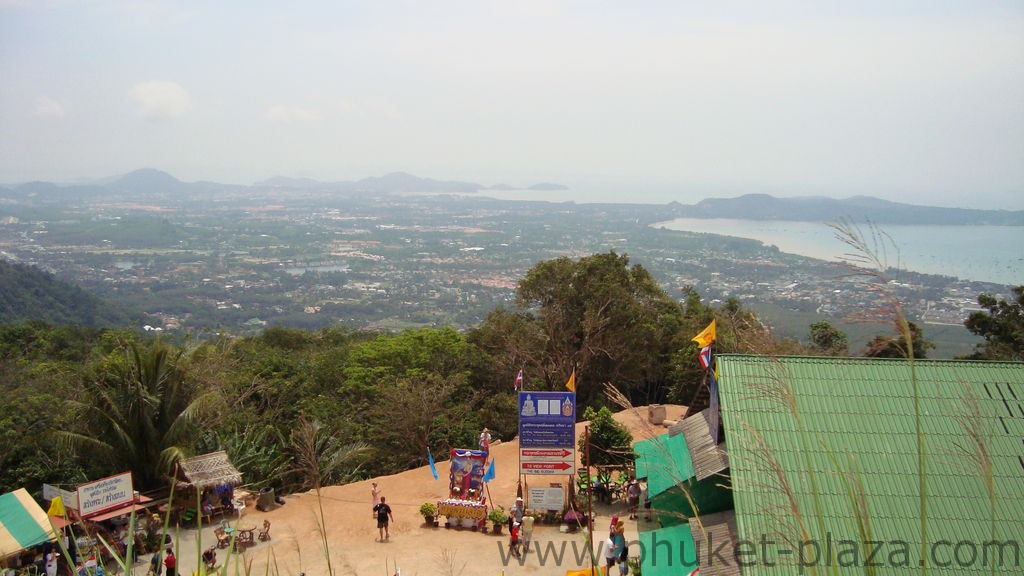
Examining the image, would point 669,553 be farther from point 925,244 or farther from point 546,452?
point 925,244

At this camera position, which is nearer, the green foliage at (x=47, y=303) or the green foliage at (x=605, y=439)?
the green foliage at (x=605, y=439)

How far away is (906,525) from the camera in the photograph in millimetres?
6777

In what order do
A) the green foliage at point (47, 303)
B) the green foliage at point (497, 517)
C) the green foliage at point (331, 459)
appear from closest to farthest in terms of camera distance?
the green foliage at point (497, 517)
the green foliage at point (331, 459)
the green foliage at point (47, 303)

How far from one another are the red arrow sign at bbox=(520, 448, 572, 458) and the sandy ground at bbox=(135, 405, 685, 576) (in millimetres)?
1300

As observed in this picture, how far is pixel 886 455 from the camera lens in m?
7.47

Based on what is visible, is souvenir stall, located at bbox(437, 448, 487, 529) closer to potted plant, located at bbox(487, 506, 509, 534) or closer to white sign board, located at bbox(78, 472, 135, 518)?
potted plant, located at bbox(487, 506, 509, 534)

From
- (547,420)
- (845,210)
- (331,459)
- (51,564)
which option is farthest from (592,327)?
(845,210)

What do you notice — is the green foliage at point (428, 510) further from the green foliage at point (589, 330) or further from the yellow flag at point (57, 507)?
the green foliage at point (589, 330)

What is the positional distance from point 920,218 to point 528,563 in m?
80.9

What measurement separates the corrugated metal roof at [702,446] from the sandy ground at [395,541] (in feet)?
3.23

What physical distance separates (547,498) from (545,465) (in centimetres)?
57

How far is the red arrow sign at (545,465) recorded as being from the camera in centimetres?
1188

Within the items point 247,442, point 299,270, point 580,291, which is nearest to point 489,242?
point 299,270

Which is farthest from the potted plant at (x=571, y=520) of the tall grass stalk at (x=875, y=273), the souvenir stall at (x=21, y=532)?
the tall grass stalk at (x=875, y=273)
